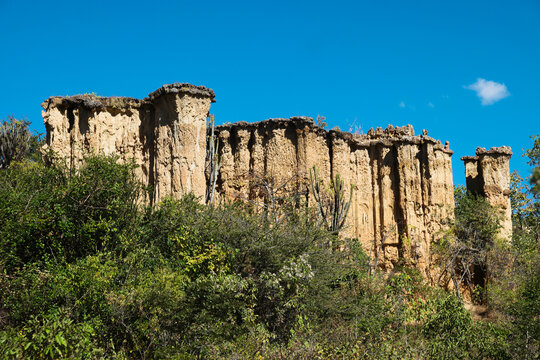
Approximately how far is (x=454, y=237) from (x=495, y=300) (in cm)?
389

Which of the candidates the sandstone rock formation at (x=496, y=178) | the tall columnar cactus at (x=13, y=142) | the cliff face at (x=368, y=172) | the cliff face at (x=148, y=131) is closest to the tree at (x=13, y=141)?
the tall columnar cactus at (x=13, y=142)

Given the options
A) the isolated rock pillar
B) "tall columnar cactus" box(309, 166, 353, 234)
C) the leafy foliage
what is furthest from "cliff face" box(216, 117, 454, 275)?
the leafy foliage

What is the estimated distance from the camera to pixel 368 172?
26.2 m

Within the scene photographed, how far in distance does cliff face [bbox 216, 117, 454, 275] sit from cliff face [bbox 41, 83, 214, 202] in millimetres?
3603

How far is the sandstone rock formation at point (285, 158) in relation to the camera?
19.3 meters

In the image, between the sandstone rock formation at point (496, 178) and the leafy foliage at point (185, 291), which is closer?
the leafy foliage at point (185, 291)

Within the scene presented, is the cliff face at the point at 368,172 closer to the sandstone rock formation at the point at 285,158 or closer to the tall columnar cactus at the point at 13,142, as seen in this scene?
the sandstone rock formation at the point at 285,158

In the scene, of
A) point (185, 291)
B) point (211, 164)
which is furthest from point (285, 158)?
point (185, 291)

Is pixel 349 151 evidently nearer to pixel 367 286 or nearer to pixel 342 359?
pixel 367 286

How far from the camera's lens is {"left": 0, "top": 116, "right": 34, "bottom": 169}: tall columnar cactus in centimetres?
2797

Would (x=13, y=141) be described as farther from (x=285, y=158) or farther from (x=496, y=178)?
(x=496, y=178)

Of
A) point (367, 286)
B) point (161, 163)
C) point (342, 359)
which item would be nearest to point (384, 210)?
point (367, 286)

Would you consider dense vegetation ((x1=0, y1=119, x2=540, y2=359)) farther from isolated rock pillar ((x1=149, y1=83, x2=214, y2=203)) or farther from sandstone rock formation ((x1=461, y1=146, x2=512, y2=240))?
sandstone rock formation ((x1=461, y1=146, x2=512, y2=240))

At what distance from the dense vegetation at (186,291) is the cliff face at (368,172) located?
5.24 metres
